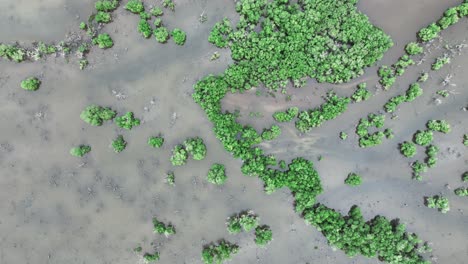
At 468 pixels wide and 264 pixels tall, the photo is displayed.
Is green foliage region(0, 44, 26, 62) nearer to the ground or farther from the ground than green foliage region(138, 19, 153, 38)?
nearer to the ground

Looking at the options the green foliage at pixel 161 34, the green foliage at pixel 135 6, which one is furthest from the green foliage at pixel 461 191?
the green foliage at pixel 135 6

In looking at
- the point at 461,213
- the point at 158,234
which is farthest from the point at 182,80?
the point at 461,213

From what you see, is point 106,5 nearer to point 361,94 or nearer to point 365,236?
point 361,94

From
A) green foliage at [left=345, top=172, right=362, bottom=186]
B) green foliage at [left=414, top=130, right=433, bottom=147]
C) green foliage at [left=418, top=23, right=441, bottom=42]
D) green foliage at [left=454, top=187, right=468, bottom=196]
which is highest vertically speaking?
green foliage at [left=418, top=23, right=441, bottom=42]

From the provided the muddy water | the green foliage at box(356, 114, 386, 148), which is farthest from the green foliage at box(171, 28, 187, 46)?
the green foliage at box(356, 114, 386, 148)

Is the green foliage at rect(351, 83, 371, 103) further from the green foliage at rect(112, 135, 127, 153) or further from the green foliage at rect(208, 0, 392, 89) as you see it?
the green foliage at rect(112, 135, 127, 153)

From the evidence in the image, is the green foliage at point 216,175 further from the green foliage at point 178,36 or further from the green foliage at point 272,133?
the green foliage at point 178,36

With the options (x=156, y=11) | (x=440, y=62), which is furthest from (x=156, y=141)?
(x=440, y=62)
